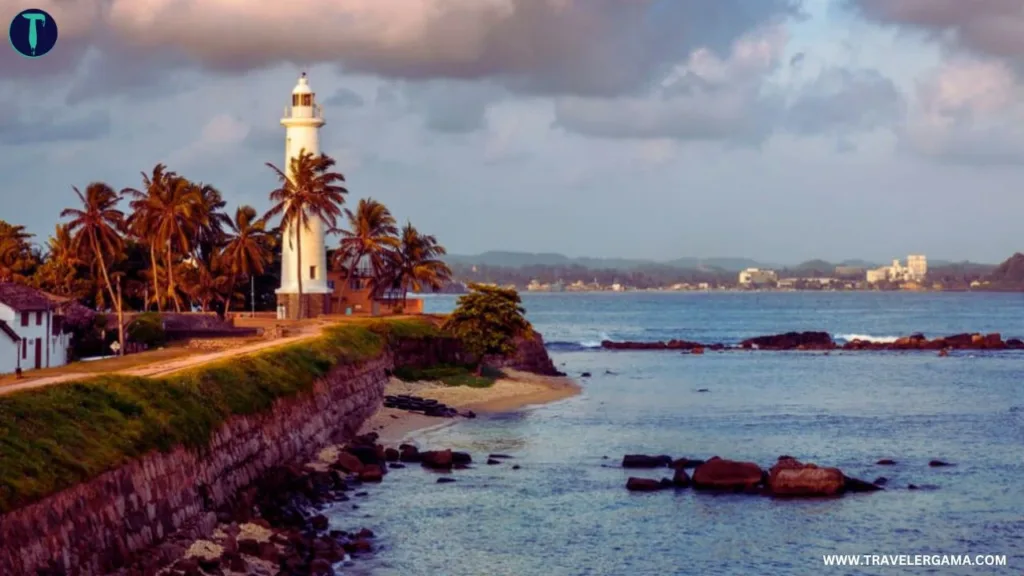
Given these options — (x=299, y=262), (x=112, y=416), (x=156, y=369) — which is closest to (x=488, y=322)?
(x=299, y=262)

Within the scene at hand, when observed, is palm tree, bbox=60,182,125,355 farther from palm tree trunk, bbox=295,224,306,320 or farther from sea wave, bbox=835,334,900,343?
sea wave, bbox=835,334,900,343

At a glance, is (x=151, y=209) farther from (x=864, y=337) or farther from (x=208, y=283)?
(x=864, y=337)

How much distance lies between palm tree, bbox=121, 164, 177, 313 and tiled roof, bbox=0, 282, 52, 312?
22.9 meters

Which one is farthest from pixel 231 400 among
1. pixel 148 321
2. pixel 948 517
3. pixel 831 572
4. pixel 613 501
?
pixel 148 321

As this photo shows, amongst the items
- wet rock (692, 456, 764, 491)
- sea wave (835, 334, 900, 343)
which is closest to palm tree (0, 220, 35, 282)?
wet rock (692, 456, 764, 491)

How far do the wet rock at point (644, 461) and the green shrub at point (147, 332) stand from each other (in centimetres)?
2773

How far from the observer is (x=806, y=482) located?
33.1 metres

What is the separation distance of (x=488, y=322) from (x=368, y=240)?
63.9 ft

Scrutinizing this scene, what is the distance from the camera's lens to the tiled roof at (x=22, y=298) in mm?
46562

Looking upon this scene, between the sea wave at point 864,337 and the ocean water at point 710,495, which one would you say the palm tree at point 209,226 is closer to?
the ocean water at point 710,495

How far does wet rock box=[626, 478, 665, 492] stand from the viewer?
3409 cm

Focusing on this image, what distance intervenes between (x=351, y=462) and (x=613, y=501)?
812 centimetres

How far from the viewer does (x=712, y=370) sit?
268ft

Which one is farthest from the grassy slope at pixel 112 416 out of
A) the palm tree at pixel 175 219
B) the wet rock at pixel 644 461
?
the palm tree at pixel 175 219
